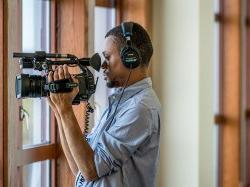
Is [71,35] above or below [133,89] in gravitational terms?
above

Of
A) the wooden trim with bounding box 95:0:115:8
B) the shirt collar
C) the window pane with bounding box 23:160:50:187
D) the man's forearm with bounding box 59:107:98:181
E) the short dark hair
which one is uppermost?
the wooden trim with bounding box 95:0:115:8

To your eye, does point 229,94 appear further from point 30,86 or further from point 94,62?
point 30,86

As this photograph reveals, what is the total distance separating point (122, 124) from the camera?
146 centimetres

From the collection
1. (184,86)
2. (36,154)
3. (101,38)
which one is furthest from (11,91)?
(184,86)

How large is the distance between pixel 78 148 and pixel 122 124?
177mm

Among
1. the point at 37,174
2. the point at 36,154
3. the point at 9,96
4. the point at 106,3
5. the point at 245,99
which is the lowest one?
the point at 37,174

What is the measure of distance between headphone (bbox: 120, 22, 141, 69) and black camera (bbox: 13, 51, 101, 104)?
107mm

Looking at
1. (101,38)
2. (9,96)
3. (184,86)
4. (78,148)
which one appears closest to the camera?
(78,148)

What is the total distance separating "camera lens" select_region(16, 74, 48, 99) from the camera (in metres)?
1.47

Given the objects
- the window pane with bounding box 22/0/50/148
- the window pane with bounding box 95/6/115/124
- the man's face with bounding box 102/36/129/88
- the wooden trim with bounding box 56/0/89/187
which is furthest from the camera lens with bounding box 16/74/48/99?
the window pane with bounding box 95/6/115/124

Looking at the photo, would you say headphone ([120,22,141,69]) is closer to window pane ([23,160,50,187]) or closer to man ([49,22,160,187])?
man ([49,22,160,187])

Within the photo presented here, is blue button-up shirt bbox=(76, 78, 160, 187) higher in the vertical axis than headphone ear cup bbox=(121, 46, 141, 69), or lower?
lower

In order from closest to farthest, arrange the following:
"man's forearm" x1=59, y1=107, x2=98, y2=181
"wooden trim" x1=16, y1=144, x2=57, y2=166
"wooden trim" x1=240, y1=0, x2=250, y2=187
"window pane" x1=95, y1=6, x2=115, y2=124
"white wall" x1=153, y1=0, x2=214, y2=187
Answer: "man's forearm" x1=59, y1=107, x2=98, y2=181 < "wooden trim" x1=16, y1=144, x2=57, y2=166 < "window pane" x1=95, y1=6, x2=115, y2=124 < "white wall" x1=153, y1=0, x2=214, y2=187 < "wooden trim" x1=240, y1=0, x2=250, y2=187

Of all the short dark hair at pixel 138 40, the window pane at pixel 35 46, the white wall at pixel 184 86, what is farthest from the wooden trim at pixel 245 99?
the short dark hair at pixel 138 40
